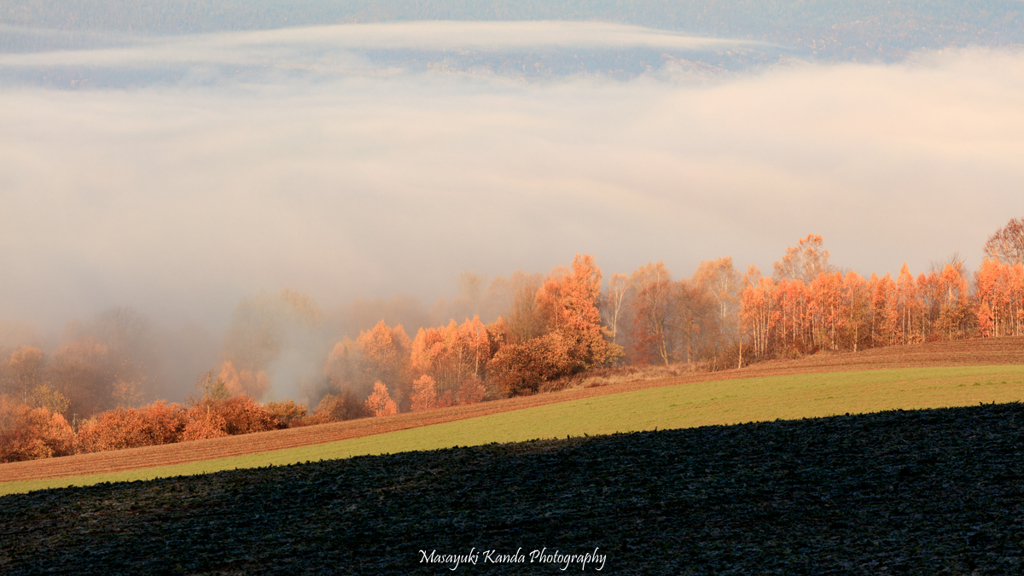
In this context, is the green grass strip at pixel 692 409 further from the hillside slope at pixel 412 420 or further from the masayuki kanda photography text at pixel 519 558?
the masayuki kanda photography text at pixel 519 558

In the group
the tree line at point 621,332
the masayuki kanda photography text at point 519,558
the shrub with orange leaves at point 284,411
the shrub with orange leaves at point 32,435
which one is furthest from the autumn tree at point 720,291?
the masayuki kanda photography text at point 519,558

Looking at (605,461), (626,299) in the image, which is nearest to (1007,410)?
(605,461)

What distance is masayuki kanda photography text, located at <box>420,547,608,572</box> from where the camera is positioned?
26.8 feet

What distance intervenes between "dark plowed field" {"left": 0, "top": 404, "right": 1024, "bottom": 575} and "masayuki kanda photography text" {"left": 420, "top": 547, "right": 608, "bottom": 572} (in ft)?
0.13

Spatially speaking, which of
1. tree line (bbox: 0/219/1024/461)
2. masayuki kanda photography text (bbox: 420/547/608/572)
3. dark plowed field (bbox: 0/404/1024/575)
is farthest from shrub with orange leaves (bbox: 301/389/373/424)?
masayuki kanda photography text (bbox: 420/547/608/572)

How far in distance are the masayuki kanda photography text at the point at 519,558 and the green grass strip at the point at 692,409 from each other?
37.4ft

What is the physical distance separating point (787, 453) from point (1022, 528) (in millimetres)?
4309

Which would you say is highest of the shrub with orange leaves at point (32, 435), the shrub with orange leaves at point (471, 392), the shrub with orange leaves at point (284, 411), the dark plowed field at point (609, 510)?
the dark plowed field at point (609, 510)

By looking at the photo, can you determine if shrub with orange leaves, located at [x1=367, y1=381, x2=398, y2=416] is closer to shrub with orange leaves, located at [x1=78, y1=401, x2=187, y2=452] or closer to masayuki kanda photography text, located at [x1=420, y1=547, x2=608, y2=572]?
shrub with orange leaves, located at [x1=78, y1=401, x2=187, y2=452]

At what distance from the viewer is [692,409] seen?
2573cm

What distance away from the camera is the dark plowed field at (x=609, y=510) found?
8.02m

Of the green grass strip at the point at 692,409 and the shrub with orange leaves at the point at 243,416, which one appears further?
the shrub with orange leaves at the point at 243,416

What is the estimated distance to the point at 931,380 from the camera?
25.5 meters

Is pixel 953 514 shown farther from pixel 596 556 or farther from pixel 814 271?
pixel 814 271
